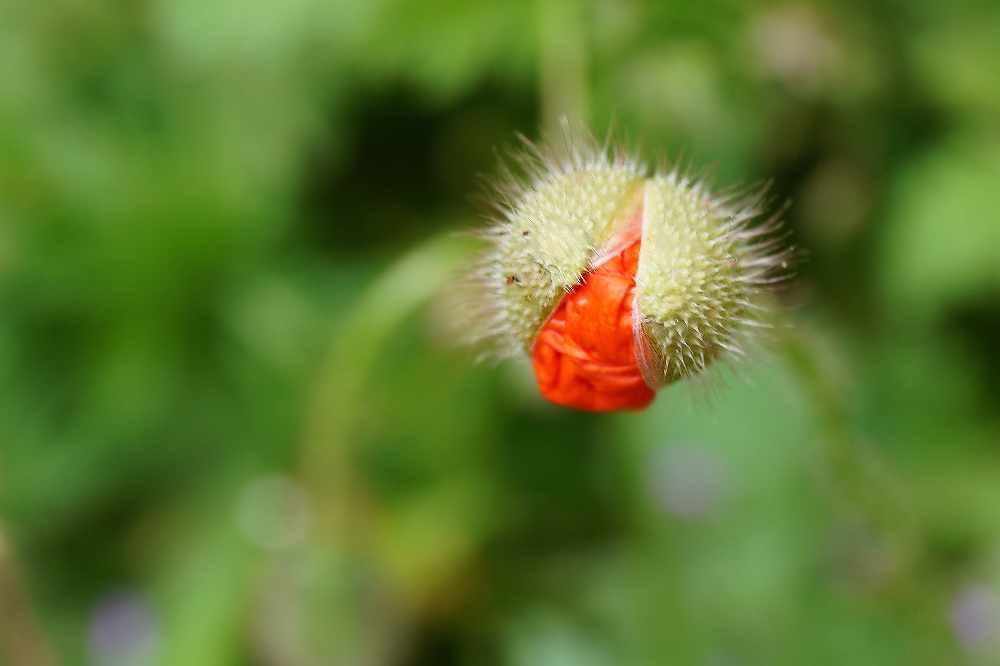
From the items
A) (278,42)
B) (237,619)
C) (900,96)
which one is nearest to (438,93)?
(278,42)

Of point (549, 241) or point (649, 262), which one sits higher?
point (549, 241)

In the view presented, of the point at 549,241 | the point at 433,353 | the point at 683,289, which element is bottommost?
the point at 683,289

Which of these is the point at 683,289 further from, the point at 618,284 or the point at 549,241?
the point at 549,241

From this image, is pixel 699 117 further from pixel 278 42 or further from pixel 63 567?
pixel 63 567

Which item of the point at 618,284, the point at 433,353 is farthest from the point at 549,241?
the point at 433,353

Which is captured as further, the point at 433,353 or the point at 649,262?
the point at 433,353

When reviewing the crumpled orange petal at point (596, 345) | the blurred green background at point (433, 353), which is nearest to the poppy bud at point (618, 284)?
the crumpled orange petal at point (596, 345)
